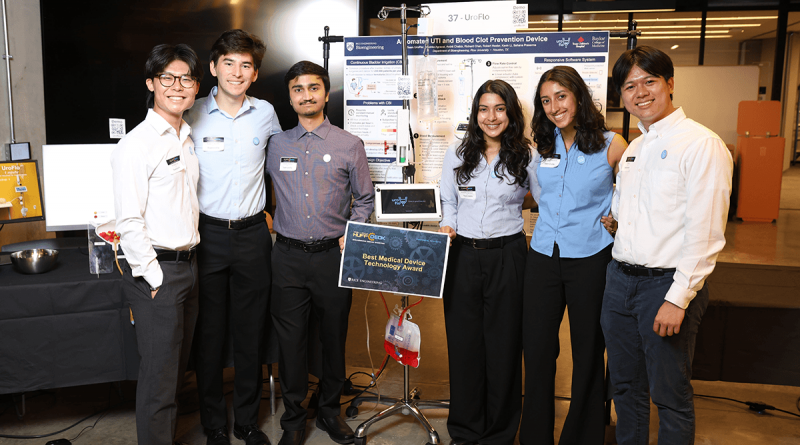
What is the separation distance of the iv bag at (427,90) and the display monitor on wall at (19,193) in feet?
7.53

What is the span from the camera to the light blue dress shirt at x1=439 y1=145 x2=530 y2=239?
2498 millimetres

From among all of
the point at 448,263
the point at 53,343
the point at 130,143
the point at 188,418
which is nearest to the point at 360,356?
the point at 188,418

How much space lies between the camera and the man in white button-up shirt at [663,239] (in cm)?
185

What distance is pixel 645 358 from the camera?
209cm

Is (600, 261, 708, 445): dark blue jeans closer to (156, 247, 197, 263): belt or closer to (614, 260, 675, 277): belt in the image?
(614, 260, 675, 277): belt

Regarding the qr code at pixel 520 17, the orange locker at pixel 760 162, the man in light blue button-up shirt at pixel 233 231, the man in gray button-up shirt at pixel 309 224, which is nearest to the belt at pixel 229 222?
the man in light blue button-up shirt at pixel 233 231

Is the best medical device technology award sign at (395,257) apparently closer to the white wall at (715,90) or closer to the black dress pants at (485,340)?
the black dress pants at (485,340)

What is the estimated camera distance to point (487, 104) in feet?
8.21

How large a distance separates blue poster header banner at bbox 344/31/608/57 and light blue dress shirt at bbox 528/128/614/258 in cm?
91

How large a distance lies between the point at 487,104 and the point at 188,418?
2365mm

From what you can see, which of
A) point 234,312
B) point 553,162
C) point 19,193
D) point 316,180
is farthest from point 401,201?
point 19,193

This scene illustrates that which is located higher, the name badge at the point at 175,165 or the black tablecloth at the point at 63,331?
the name badge at the point at 175,165

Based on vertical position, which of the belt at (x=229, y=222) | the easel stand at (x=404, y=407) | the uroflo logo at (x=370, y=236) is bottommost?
the easel stand at (x=404, y=407)

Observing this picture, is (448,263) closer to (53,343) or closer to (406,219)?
(406,219)
